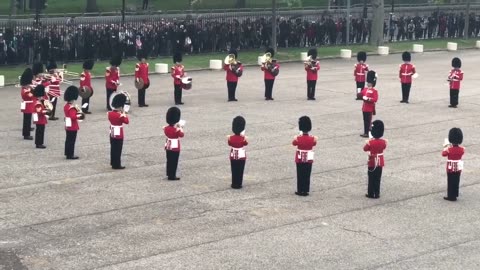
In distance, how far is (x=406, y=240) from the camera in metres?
15.7

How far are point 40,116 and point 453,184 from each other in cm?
911

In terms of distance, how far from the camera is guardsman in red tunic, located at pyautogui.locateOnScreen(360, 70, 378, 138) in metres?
24.1

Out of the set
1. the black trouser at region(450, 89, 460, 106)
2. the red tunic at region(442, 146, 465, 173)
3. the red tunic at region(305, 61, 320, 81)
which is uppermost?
the red tunic at region(305, 61, 320, 81)

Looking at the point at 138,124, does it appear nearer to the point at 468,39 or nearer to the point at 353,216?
the point at 353,216

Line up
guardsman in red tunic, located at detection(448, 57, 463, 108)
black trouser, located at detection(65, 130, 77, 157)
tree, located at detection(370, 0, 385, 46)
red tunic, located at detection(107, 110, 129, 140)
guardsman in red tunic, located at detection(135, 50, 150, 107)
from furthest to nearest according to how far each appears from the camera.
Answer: tree, located at detection(370, 0, 385, 46), guardsman in red tunic, located at detection(448, 57, 463, 108), guardsman in red tunic, located at detection(135, 50, 150, 107), black trouser, located at detection(65, 130, 77, 157), red tunic, located at detection(107, 110, 129, 140)

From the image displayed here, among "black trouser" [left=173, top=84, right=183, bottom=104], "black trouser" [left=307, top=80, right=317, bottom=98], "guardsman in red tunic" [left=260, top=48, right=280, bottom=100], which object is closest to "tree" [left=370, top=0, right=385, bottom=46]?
"black trouser" [left=307, top=80, right=317, bottom=98]

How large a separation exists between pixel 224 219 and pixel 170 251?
6.50 feet

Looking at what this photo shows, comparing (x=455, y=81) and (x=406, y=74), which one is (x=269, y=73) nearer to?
(x=406, y=74)

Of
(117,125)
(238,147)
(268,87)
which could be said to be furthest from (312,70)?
(238,147)

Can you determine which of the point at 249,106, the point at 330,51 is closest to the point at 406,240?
the point at 249,106

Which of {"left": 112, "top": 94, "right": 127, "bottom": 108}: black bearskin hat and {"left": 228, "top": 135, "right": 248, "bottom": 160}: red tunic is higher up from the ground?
{"left": 112, "top": 94, "right": 127, "bottom": 108}: black bearskin hat

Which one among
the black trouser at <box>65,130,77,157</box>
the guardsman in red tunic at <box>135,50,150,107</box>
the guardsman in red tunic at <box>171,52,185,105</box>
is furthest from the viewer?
the guardsman in red tunic at <box>171,52,185,105</box>

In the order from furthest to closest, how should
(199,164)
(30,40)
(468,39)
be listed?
(468,39) → (30,40) → (199,164)

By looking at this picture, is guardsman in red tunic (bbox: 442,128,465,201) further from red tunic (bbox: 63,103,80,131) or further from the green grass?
the green grass
